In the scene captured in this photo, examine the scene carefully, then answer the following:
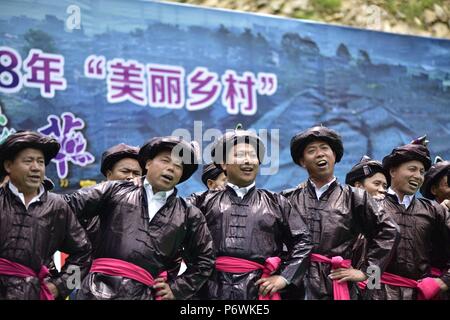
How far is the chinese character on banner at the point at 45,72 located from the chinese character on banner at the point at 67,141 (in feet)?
0.90

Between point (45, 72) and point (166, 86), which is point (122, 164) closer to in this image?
point (45, 72)

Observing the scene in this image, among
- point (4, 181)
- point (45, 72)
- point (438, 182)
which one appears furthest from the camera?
point (45, 72)

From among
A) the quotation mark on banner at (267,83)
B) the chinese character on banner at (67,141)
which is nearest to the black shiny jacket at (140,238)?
the chinese character on banner at (67,141)

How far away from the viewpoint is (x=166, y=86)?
834 cm

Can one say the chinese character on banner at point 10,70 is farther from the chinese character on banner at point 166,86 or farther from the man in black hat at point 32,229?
the man in black hat at point 32,229

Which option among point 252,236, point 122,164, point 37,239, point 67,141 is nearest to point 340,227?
point 252,236

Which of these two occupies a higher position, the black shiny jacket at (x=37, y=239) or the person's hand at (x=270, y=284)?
the black shiny jacket at (x=37, y=239)

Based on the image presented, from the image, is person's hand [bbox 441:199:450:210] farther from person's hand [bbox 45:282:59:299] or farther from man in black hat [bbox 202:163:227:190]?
person's hand [bbox 45:282:59:299]

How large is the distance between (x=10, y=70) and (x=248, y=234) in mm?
3575

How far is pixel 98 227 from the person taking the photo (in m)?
5.37

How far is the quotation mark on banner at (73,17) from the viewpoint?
7816 mm

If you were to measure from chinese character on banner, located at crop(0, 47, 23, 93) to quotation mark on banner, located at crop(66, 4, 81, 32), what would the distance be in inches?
23.6

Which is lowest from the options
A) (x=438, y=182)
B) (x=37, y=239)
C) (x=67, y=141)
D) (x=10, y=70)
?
(x=37, y=239)

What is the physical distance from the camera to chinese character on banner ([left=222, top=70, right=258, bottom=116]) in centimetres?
870
